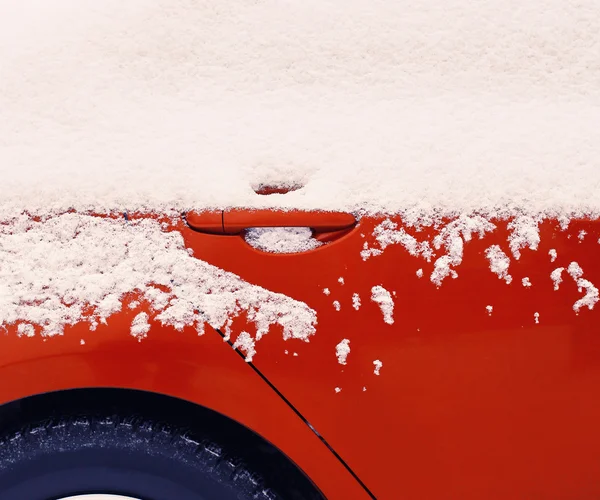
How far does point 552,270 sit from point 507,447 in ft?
1.21

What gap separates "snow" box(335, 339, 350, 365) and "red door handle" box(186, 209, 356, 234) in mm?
225

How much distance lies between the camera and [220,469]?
136 cm

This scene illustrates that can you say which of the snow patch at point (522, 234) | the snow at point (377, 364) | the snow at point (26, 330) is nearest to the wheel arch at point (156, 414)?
the snow at point (26, 330)

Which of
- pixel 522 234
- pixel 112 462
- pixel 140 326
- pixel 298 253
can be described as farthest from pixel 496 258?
pixel 112 462

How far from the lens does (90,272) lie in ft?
4.09

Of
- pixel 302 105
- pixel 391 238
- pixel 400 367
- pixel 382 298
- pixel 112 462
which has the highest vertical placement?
pixel 302 105

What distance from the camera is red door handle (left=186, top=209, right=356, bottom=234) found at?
49.5 inches

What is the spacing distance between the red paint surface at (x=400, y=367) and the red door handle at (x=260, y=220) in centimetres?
2

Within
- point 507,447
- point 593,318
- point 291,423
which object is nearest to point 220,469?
point 291,423

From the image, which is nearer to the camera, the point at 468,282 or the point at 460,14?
the point at 468,282

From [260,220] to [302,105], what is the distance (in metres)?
0.25

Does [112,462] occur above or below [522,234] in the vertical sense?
below

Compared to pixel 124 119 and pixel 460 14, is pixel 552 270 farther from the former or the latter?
pixel 124 119

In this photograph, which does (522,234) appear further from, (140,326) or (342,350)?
(140,326)
